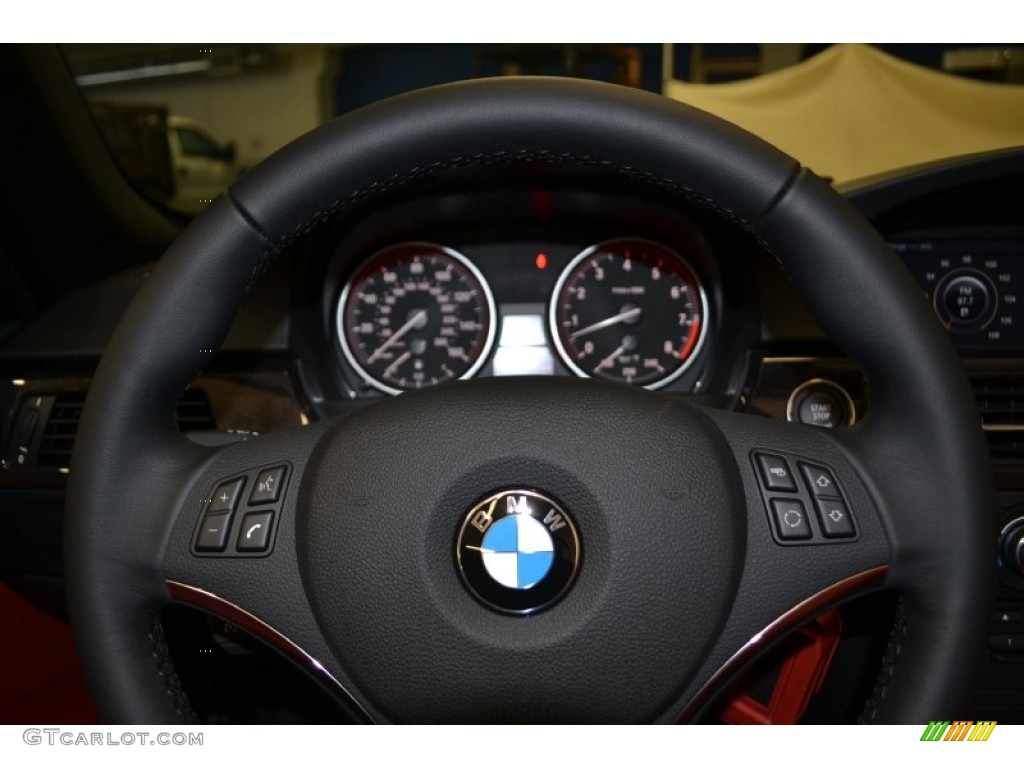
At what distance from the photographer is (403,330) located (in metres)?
1.58

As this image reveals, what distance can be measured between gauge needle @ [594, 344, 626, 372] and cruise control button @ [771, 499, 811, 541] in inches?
31.8

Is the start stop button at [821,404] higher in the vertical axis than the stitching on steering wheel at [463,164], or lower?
lower

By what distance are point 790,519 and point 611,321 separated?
821 mm

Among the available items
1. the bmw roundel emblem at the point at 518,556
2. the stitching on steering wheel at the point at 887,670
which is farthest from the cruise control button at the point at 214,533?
the stitching on steering wheel at the point at 887,670

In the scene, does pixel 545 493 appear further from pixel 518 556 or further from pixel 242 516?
pixel 242 516

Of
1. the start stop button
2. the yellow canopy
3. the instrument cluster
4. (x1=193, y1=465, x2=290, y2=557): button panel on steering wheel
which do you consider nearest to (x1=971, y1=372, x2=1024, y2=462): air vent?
the start stop button

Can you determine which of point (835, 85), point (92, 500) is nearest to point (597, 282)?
point (92, 500)

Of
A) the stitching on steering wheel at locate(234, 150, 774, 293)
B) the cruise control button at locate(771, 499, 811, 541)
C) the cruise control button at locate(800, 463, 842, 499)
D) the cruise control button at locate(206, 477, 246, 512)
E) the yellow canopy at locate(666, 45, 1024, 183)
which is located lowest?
the cruise control button at locate(206, 477, 246, 512)

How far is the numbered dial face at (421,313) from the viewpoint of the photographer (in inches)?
61.6

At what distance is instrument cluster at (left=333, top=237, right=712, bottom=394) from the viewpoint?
1.56 metres

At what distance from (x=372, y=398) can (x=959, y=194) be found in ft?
2.95

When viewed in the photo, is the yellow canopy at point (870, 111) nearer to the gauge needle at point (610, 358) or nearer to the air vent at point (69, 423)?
the gauge needle at point (610, 358)

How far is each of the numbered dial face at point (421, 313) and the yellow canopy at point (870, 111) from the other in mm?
5333

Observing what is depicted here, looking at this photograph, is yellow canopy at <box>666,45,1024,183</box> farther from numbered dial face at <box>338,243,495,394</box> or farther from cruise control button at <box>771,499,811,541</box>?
cruise control button at <box>771,499,811,541</box>
